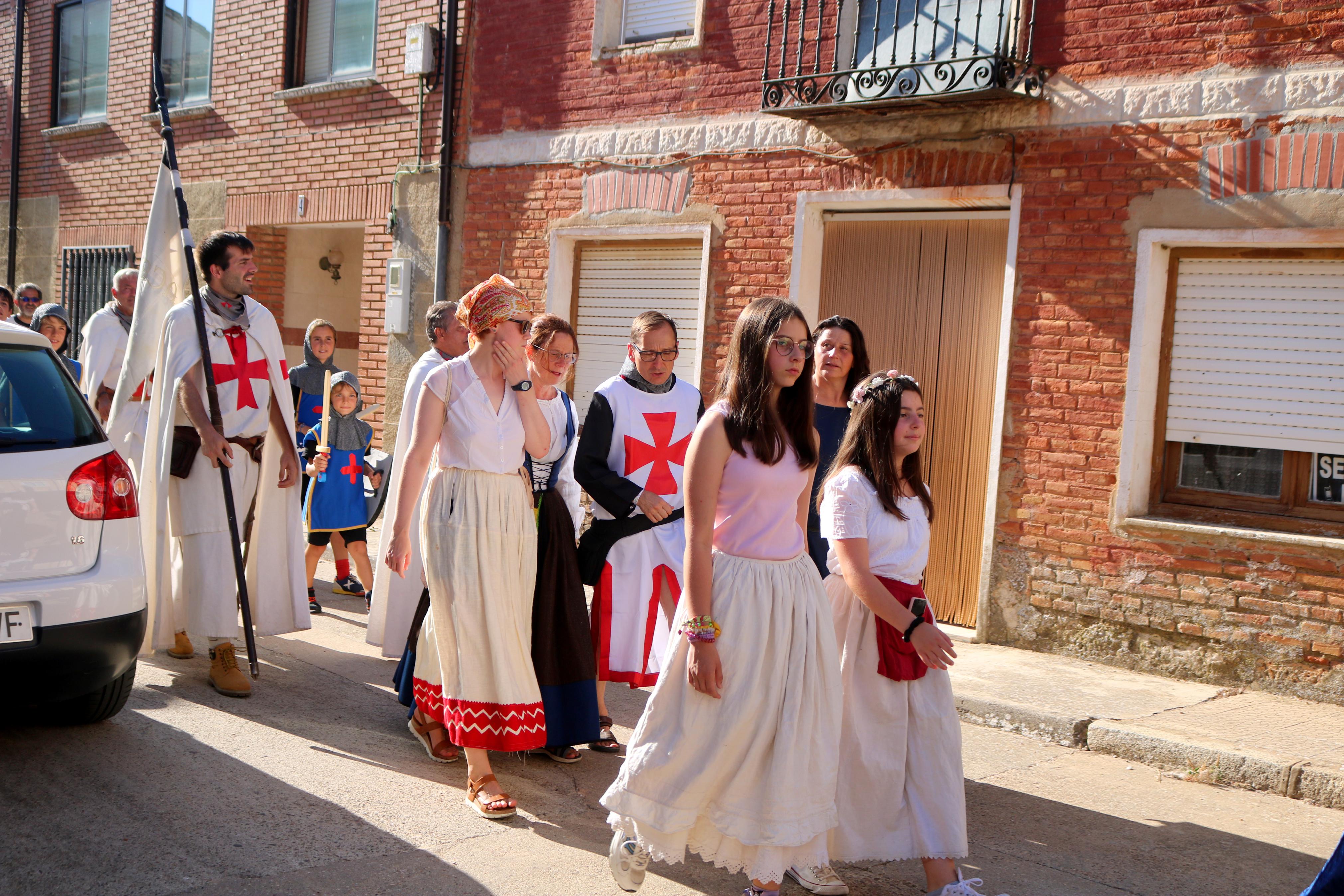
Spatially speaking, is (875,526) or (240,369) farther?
(240,369)

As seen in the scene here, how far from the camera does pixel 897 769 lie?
154 inches

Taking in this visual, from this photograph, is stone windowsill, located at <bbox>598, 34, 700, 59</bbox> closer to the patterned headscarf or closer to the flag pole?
the flag pole

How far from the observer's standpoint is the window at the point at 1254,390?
6.88m

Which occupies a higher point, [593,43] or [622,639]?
[593,43]

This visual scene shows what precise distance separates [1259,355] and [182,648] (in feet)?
20.1

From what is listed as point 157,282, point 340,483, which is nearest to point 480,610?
point 157,282

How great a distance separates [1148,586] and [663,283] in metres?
4.45

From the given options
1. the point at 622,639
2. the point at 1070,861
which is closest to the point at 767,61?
the point at 622,639

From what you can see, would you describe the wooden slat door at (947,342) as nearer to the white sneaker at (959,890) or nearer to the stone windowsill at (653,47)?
the stone windowsill at (653,47)

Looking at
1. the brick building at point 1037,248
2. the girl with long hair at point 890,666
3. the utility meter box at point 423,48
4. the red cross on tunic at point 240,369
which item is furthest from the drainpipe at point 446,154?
the girl with long hair at point 890,666

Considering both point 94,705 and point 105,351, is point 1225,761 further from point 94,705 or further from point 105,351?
point 105,351

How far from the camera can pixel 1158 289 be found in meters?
7.33

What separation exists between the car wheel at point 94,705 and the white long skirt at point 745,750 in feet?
8.13

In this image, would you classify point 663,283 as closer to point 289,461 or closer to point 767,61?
point 767,61
